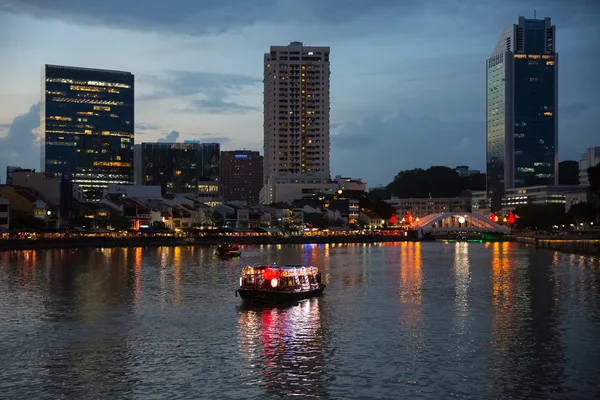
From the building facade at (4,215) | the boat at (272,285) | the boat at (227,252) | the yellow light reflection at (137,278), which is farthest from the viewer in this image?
the building facade at (4,215)

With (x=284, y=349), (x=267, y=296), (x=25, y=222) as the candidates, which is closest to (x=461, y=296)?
(x=267, y=296)

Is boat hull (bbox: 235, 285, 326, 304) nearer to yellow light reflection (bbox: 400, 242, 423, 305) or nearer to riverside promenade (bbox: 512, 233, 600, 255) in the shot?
yellow light reflection (bbox: 400, 242, 423, 305)

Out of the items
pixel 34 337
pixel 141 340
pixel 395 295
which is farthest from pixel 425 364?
pixel 395 295

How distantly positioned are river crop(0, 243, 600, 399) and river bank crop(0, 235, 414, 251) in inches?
1870

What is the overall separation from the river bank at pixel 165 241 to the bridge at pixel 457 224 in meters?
12.0

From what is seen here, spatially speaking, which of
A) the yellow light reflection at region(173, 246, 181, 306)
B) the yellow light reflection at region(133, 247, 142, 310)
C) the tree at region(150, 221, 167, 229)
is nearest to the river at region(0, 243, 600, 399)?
the yellow light reflection at region(173, 246, 181, 306)

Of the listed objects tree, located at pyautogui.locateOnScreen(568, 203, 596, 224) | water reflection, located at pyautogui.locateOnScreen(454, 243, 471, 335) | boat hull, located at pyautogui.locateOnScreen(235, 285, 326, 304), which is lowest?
water reflection, located at pyautogui.locateOnScreen(454, 243, 471, 335)

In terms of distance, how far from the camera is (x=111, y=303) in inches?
1716

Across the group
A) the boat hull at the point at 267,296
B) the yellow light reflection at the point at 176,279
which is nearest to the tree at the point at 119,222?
the yellow light reflection at the point at 176,279

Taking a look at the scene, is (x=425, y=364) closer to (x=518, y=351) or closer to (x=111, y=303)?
(x=518, y=351)

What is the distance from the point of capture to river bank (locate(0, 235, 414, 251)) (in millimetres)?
101875

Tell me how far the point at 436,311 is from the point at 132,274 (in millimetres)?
30423

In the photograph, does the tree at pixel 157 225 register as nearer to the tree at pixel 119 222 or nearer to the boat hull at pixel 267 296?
the tree at pixel 119 222

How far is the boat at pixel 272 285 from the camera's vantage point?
4241cm
